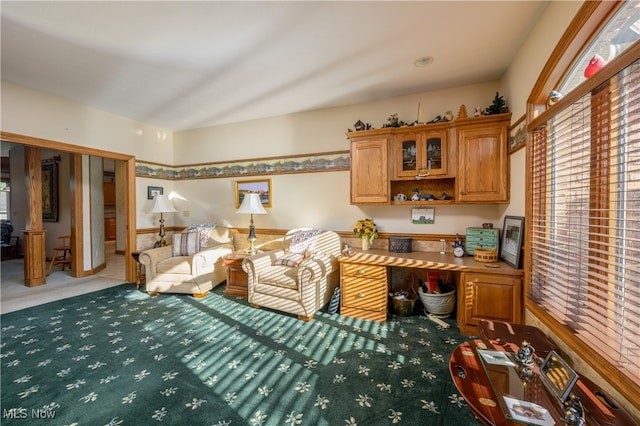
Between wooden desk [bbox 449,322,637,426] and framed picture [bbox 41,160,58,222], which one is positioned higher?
framed picture [bbox 41,160,58,222]

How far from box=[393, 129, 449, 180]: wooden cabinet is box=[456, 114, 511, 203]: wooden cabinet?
0.18 metres

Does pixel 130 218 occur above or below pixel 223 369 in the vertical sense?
above

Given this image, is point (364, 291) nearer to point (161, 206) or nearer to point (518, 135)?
point (518, 135)

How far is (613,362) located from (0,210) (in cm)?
1206

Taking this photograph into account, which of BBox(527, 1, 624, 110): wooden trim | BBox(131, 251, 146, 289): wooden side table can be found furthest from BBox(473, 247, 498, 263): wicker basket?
BBox(131, 251, 146, 289): wooden side table

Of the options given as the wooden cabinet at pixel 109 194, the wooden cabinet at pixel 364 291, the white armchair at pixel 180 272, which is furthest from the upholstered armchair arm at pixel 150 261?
the wooden cabinet at pixel 109 194

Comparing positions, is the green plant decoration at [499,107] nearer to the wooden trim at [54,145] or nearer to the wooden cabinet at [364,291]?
the wooden cabinet at [364,291]

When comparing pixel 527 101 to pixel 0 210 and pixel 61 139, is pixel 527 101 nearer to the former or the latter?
pixel 61 139

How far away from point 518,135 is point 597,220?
4.57ft

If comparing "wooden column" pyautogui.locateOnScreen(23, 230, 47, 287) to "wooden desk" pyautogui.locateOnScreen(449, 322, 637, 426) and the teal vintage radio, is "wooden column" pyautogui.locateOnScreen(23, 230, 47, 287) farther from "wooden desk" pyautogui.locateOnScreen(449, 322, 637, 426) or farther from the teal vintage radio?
the teal vintage radio

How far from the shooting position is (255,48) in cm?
237

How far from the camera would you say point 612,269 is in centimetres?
120

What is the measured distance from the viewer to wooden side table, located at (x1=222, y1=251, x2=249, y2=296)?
366cm

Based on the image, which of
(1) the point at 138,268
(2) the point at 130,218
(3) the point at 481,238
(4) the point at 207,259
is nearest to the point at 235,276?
(4) the point at 207,259
